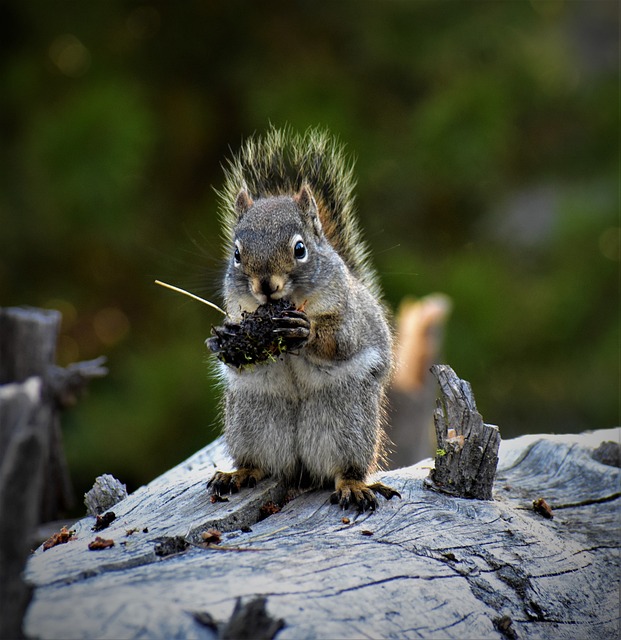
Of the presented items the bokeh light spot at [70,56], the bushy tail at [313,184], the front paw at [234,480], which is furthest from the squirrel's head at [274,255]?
the bokeh light spot at [70,56]

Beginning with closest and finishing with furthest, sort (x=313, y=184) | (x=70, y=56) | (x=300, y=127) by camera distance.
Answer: (x=313, y=184) < (x=300, y=127) < (x=70, y=56)

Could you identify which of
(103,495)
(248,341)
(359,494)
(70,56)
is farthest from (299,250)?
(70,56)

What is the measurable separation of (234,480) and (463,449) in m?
0.50

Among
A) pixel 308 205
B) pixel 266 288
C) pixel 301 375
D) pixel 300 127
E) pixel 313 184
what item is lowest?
pixel 301 375

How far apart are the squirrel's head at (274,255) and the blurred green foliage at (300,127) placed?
201 centimetres

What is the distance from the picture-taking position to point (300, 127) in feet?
13.8

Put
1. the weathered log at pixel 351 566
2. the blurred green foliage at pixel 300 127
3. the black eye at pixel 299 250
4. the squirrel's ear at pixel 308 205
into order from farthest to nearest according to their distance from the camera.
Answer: the blurred green foliage at pixel 300 127 < the squirrel's ear at pixel 308 205 < the black eye at pixel 299 250 < the weathered log at pixel 351 566

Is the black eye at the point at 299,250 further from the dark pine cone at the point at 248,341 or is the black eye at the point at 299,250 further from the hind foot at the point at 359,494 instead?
the hind foot at the point at 359,494

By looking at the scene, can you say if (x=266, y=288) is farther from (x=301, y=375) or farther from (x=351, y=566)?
(x=351, y=566)

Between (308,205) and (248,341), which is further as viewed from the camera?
(308,205)

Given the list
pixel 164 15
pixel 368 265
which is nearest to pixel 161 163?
pixel 164 15

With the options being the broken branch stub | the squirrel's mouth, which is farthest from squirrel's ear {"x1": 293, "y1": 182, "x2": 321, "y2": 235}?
the broken branch stub

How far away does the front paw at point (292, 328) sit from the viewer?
1.97 meters

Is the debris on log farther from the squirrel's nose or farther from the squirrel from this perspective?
the squirrel's nose
